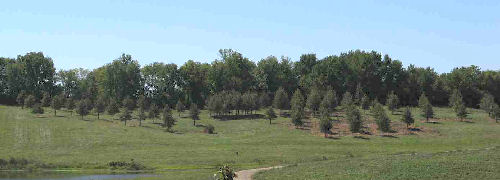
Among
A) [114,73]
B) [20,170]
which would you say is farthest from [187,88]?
[20,170]

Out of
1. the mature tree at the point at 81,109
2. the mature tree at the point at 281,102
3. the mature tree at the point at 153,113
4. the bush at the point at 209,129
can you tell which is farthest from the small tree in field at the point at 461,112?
the mature tree at the point at 81,109

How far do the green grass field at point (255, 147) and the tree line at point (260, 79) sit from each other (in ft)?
126

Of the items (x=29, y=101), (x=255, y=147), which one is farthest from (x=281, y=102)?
(x=29, y=101)

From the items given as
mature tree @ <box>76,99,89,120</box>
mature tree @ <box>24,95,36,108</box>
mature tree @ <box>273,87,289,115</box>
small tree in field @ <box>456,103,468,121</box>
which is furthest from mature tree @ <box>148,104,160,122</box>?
small tree in field @ <box>456,103,468,121</box>

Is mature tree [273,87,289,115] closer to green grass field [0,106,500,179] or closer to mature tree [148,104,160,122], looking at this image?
green grass field [0,106,500,179]

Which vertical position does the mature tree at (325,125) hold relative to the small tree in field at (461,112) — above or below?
below

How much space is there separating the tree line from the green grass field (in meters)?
38.5

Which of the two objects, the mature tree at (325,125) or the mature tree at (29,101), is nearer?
the mature tree at (325,125)

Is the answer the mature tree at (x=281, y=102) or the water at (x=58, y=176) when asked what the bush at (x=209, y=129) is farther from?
the water at (x=58, y=176)

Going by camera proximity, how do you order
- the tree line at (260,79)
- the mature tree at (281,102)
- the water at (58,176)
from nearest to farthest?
the water at (58,176) < the mature tree at (281,102) < the tree line at (260,79)

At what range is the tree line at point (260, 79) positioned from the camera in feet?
520

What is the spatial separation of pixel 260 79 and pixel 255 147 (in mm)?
90708

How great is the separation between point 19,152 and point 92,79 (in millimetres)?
114961

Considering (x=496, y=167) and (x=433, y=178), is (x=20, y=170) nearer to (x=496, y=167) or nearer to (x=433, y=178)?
(x=433, y=178)
